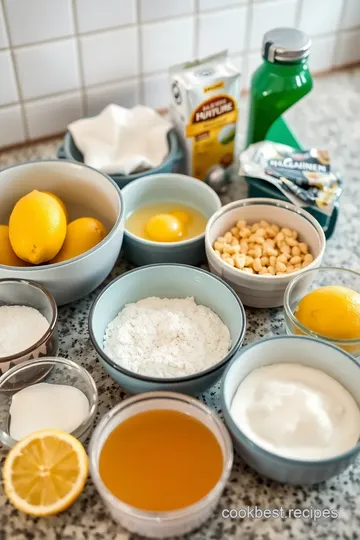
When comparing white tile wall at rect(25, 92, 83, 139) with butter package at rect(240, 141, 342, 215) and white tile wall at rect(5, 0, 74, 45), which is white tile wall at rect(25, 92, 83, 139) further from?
butter package at rect(240, 141, 342, 215)

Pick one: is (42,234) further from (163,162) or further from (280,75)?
(280,75)

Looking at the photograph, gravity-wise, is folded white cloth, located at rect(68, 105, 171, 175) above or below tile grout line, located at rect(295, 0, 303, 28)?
below

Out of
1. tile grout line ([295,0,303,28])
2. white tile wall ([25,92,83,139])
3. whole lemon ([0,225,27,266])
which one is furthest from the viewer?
tile grout line ([295,0,303,28])

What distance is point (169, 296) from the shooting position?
869 mm

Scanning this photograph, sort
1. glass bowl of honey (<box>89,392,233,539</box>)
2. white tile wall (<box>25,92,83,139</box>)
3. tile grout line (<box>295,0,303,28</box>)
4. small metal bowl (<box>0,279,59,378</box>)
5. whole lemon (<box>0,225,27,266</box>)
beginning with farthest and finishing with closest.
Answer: tile grout line (<box>295,0,303,28</box>)
white tile wall (<box>25,92,83,139</box>)
whole lemon (<box>0,225,27,266</box>)
small metal bowl (<box>0,279,59,378</box>)
glass bowl of honey (<box>89,392,233,539</box>)

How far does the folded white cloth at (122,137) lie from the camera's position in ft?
3.33

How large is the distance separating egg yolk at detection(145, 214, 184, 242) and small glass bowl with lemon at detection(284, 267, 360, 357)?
0.66ft

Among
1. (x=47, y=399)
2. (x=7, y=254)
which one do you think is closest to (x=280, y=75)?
(x=7, y=254)

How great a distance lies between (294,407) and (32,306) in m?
0.36

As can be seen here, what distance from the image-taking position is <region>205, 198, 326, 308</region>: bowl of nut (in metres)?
0.85

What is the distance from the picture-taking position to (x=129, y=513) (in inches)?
23.9

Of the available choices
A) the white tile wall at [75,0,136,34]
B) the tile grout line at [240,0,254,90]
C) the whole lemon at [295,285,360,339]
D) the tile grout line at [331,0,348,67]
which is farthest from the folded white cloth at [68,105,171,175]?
the tile grout line at [331,0,348,67]

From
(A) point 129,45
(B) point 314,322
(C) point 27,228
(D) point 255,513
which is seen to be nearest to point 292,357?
(B) point 314,322

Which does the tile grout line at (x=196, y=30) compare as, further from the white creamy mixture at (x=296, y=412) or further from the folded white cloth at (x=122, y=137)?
the white creamy mixture at (x=296, y=412)
